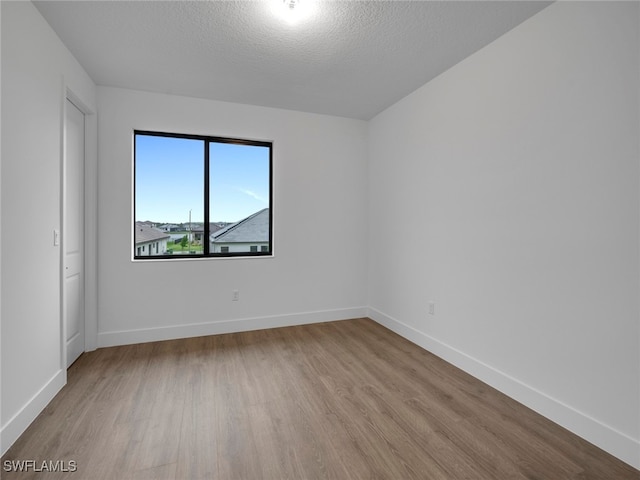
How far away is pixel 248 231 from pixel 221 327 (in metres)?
1.14

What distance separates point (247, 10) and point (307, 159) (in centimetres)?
196

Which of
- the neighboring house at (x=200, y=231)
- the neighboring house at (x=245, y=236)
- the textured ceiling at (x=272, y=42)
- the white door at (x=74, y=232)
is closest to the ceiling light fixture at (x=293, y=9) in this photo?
the textured ceiling at (x=272, y=42)

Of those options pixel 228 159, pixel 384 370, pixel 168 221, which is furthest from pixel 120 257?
pixel 384 370

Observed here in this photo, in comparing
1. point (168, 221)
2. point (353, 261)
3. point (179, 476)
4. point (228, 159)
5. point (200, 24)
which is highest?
point (200, 24)

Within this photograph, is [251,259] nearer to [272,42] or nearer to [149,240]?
[149,240]

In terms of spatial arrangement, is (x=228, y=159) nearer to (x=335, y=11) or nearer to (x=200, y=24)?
(x=200, y=24)

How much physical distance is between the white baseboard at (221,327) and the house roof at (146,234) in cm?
94

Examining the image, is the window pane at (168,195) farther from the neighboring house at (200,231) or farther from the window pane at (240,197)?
the window pane at (240,197)

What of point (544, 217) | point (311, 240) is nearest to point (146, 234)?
point (311, 240)

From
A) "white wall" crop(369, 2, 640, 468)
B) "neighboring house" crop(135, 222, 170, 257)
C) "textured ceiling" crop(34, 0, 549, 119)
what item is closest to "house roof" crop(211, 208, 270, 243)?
"neighboring house" crop(135, 222, 170, 257)

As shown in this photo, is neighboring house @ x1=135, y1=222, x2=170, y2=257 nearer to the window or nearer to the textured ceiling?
the window

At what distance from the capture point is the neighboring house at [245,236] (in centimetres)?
372

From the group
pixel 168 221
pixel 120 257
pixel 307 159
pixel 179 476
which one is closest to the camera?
pixel 179 476

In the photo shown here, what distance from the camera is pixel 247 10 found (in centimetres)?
207
